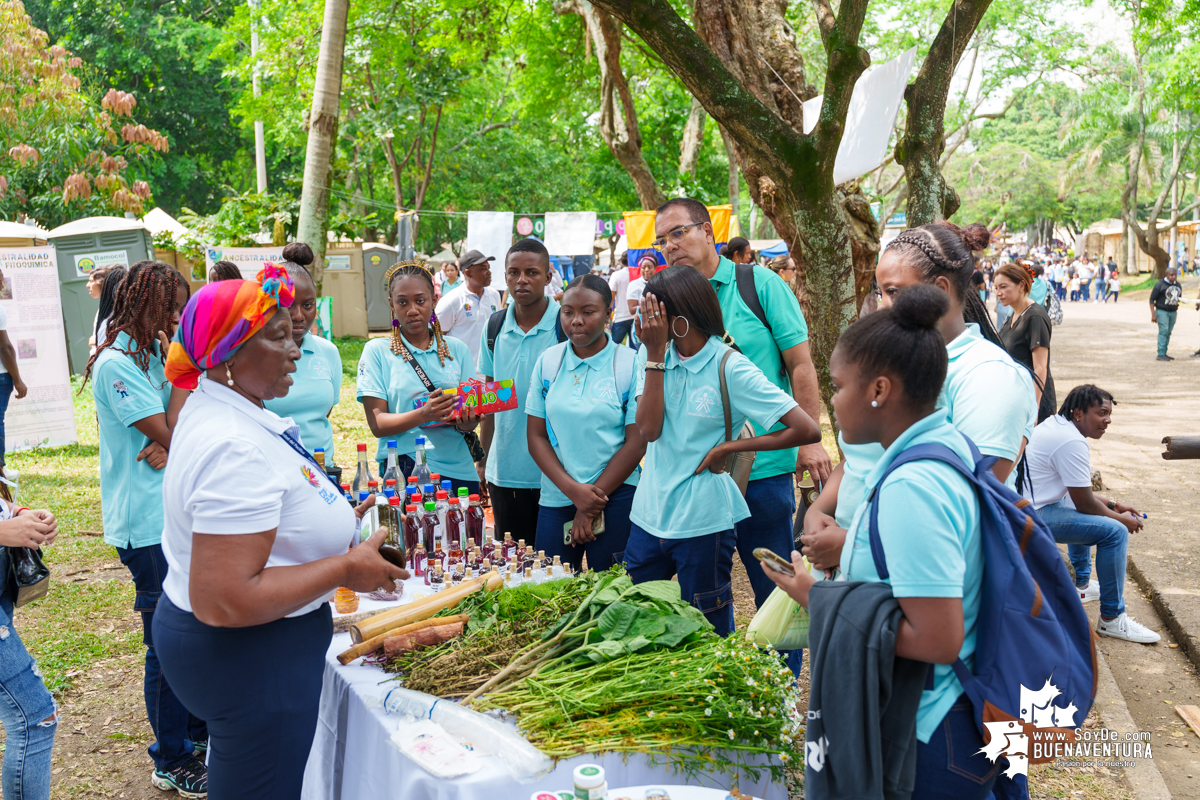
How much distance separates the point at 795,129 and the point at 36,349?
8817 millimetres

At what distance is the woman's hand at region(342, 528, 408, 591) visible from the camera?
2.14m

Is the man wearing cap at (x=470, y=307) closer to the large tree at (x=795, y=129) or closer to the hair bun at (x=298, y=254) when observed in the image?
the hair bun at (x=298, y=254)

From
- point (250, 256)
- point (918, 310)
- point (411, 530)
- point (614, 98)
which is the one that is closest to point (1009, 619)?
point (918, 310)

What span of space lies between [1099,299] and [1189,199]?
2762 cm

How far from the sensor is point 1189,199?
56.6 m

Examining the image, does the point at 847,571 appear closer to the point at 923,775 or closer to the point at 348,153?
the point at 923,775

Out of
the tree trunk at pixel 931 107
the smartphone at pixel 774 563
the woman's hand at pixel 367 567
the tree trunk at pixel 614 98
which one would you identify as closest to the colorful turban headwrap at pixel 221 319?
the woman's hand at pixel 367 567

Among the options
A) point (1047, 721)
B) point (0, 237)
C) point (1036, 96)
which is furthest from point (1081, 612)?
point (1036, 96)

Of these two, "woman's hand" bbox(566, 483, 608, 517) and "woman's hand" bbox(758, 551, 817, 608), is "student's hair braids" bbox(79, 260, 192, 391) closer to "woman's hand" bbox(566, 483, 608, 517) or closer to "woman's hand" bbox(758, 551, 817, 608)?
"woman's hand" bbox(566, 483, 608, 517)

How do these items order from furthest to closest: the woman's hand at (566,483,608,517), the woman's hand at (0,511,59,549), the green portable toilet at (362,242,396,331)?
the green portable toilet at (362,242,396,331) → the woman's hand at (566,483,608,517) → the woman's hand at (0,511,59,549)

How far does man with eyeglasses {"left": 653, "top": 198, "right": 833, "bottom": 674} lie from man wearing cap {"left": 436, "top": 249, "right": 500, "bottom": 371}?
4022mm

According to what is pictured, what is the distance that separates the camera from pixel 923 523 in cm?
174

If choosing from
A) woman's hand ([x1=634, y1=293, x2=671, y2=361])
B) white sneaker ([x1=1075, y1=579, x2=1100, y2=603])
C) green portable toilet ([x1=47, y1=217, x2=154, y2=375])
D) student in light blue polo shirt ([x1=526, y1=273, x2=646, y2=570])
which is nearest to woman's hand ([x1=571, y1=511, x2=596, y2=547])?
student in light blue polo shirt ([x1=526, y1=273, x2=646, y2=570])

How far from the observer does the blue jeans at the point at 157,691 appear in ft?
11.3
